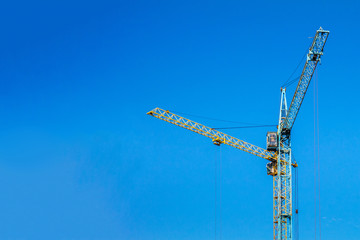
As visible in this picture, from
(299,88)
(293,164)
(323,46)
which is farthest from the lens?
(293,164)

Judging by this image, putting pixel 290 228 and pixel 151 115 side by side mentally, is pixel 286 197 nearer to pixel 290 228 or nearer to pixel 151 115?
pixel 290 228

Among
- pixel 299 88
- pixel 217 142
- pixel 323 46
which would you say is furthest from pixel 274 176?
pixel 323 46

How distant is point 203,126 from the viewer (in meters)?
196

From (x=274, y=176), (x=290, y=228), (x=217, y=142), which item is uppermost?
(x=217, y=142)

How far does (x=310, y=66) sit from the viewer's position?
6201 inches

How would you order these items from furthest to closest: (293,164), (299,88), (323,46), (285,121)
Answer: (293,164) < (285,121) < (299,88) < (323,46)

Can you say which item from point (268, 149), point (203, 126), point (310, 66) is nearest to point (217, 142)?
point (203, 126)

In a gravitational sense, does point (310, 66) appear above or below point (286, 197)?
above

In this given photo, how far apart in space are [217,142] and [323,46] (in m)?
56.6

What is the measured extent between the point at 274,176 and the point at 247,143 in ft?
50.3

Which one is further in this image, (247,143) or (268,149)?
(247,143)

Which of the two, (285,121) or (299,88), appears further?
(285,121)

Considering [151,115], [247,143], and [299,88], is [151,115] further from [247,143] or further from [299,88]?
[299,88]

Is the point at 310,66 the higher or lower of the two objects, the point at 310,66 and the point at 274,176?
the higher
